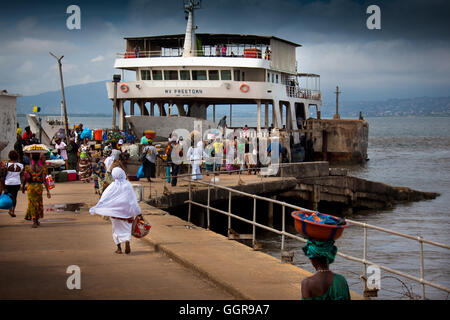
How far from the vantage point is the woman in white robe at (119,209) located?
34.2 ft

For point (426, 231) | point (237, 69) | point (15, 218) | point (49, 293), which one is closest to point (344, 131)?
point (237, 69)

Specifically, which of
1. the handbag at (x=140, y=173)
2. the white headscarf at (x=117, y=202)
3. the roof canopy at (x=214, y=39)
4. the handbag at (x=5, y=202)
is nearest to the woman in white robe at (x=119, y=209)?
the white headscarf at (x=117, y=202)

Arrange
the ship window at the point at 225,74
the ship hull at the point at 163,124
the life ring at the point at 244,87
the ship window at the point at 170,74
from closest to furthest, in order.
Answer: the ship hull at the point at 163,124, the life ring at the point at 244,87, the ship window at the point at 225,74, the ship window at the point at 170,74

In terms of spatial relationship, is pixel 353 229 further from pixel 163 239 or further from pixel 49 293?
pixel 49 293

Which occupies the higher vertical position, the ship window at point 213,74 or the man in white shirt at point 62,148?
the ship window at point 213,74

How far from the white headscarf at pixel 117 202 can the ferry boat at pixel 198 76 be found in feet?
82.3

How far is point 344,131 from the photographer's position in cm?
4962

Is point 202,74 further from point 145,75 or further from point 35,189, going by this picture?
point 35,189

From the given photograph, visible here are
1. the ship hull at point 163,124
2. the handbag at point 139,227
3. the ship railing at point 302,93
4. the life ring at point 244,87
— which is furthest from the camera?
the ship railing at point 302,93

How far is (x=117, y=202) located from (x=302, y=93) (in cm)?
4095

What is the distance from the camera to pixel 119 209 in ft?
34.2

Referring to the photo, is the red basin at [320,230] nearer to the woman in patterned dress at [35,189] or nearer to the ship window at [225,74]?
the woman in patterned dress at [35,189]

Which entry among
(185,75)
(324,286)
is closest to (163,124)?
(185,75)
